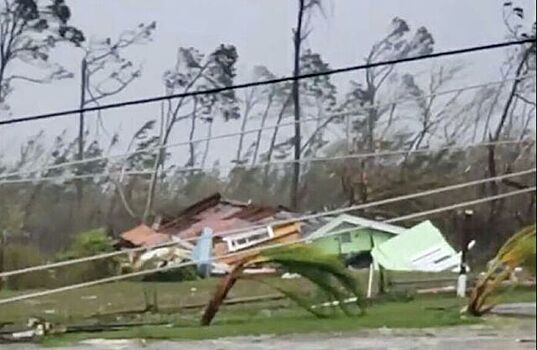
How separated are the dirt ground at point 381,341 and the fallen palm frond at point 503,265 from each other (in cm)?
2

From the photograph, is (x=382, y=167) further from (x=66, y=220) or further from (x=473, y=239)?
(x=66, y=220)

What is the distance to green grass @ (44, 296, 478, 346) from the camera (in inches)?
41.4

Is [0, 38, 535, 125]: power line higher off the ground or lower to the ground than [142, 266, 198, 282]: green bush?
higher

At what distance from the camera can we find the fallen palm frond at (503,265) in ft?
3.34

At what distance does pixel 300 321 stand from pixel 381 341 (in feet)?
0.27

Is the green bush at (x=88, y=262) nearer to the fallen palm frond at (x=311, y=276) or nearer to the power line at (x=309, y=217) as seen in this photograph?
the power line at (x=309, y=217)

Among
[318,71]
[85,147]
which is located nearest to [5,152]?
[85,147]

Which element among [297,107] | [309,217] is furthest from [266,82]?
[309,217]

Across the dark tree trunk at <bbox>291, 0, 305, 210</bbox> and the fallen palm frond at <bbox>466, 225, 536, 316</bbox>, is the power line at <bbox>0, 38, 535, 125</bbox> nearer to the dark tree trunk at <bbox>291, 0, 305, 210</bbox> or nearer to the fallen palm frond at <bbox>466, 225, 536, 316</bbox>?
the dark tree trunk at <bbox>291, 0, 305, 210</bbox>

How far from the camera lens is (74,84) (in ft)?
3.64

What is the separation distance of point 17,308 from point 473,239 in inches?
18.2

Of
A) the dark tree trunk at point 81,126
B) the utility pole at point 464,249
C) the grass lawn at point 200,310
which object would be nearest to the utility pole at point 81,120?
the dark tree trunk at point 81,126

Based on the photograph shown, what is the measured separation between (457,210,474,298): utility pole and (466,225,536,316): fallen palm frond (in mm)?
11

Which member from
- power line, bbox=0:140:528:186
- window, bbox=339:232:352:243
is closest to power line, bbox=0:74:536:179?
power line, bbox=0:140:528:186
